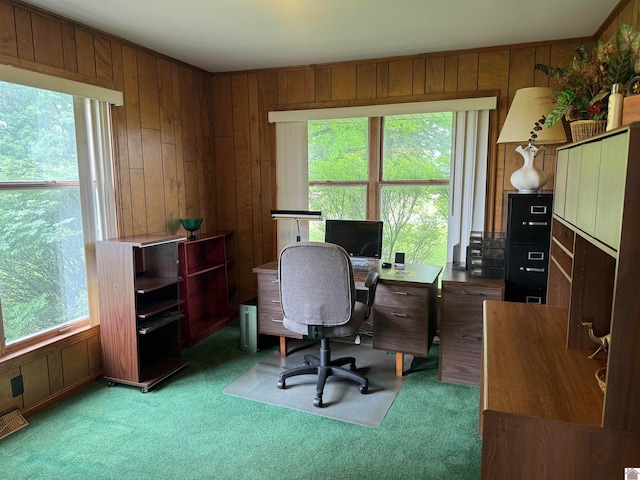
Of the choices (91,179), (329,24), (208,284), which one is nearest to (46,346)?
(91,179)

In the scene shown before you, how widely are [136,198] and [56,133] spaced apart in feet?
2.51

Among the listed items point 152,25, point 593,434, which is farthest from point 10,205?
point 593,434

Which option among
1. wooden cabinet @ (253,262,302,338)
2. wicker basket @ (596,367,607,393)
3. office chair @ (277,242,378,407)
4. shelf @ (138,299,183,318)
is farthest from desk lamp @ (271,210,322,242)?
wicker basket @ (596,367,607,393)

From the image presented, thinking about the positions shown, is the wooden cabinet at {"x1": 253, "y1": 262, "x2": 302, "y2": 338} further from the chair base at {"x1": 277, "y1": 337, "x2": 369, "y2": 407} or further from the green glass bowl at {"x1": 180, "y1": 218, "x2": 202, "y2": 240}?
the green glass bowl at {"x1": 180, "y1": 218, "x2": 202, "y2": 240}

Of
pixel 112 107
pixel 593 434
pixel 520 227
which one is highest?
pixel 112 107

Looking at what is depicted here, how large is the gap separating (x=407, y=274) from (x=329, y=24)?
6.04ft

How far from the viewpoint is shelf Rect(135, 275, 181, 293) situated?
2.96 meters

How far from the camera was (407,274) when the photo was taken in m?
3.21

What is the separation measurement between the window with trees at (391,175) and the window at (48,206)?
1875 mm

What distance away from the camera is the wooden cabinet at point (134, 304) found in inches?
114

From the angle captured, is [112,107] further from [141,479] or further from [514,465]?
[514,465]

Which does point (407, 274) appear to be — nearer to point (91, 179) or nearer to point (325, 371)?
point (325, 371)

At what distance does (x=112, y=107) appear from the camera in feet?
10.3

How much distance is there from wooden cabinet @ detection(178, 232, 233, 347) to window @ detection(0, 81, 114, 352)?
3.39ft
